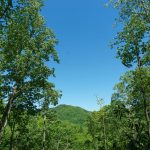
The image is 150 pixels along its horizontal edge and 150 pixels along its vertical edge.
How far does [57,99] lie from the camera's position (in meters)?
31.7

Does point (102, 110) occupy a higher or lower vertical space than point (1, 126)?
higher

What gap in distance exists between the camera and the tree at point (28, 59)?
2881 centimetres

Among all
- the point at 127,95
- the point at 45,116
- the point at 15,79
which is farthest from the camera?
the point at 45,116

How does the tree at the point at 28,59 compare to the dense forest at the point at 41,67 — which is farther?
the tree at the point at 28,59

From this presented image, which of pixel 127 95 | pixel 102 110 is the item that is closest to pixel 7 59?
pixel 127 95

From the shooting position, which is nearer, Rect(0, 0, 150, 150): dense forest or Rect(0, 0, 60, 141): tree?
Rect(0, 0, 150, 150): dense forest

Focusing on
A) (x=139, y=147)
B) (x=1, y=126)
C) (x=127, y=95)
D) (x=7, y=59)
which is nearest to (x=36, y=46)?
(x=7, y=59)

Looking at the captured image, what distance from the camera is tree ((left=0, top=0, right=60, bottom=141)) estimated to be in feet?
94.5

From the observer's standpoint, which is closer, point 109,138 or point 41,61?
point 41,61

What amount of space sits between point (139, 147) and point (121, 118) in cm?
680

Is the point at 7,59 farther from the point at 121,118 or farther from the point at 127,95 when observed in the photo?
the point at 121,118

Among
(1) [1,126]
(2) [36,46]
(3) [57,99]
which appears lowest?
(1) [1,126]

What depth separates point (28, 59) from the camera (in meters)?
29.7

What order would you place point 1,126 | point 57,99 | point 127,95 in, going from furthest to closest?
point 127,95
point 57,99
point 1,126
